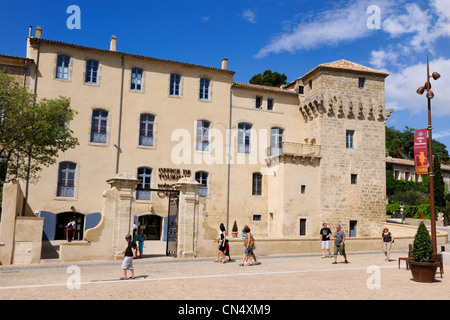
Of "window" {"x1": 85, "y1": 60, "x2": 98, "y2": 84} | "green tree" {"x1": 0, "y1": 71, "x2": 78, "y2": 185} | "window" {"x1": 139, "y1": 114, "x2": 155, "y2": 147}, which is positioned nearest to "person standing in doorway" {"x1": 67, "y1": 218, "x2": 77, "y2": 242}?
"green tree" {"x1": 0, "y1": 71, "x2": 78, "y2": 185}

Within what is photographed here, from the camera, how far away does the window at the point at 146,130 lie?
27719 millimetres

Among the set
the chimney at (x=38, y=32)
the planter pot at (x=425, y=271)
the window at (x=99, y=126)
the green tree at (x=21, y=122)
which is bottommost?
the planter pot at (x=425, y=271)

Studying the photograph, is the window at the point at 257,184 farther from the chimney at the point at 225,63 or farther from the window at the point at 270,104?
the chimney at the point at 225,63

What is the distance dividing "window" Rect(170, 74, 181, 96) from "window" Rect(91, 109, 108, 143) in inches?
200

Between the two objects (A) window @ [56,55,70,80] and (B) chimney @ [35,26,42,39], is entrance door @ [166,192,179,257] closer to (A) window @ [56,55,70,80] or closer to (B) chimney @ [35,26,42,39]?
(A) window @ [56,55,70,80]

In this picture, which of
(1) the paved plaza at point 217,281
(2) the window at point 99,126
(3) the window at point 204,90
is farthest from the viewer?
(3) the window at point 204,90

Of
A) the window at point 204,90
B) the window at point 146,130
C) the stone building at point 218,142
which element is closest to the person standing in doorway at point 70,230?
the stone building at point 218,142

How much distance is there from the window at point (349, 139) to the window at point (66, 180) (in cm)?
1968

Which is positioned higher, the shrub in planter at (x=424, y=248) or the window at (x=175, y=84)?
the window at (x=175, y=84)

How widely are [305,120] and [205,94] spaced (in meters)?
8.43

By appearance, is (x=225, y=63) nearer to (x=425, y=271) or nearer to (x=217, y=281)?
(x=217, y=281)

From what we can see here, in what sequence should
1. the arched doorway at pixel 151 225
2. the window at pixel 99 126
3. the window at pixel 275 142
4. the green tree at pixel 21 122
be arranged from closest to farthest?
the green tree at pixel 21 122 → the window at pixel 99 126 → the arched doorway at pixel 151 225 → the window at pixel 275 142
